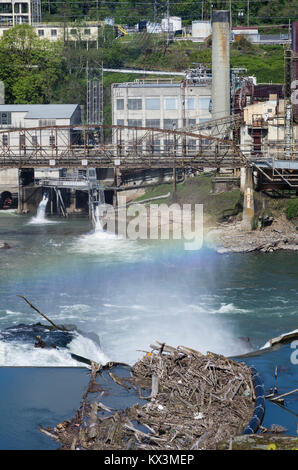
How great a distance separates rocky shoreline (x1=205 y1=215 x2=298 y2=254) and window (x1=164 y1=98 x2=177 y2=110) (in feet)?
100

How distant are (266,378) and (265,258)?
25.8m

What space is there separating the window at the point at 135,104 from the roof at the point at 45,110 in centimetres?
707

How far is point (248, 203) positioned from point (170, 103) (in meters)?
30.3

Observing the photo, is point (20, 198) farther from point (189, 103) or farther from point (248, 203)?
point (248, 203)

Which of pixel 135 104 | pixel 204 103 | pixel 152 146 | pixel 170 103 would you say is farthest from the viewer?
pixel 204 103

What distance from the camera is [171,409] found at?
24469 mm

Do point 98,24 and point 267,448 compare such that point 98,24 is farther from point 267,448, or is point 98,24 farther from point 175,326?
point 267,448

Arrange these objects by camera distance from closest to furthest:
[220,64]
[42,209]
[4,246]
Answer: [4,246]
[42,209]
[220,64]

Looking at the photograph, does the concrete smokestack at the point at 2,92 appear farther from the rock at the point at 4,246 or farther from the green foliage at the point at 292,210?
the green foliage at the point at 292,210

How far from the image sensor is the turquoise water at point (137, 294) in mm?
35594

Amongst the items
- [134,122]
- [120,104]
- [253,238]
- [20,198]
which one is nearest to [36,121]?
[120,104]

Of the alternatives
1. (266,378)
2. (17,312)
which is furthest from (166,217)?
(266,378)

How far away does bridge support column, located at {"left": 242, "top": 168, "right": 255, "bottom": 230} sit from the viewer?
61.3 meters

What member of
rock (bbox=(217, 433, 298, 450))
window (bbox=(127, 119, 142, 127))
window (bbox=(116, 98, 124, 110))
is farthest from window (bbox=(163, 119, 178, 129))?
rock (bbox=(217, 433, 298, 450))
